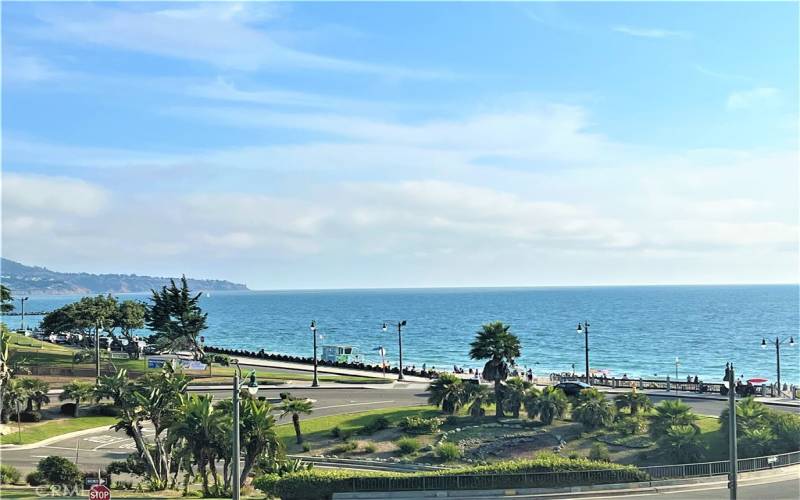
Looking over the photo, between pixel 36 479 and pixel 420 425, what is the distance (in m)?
22.8

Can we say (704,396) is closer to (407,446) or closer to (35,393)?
(407,446)

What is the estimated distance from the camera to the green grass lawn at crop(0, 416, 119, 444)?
168ft

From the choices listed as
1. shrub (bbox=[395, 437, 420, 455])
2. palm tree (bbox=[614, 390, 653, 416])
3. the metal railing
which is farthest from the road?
the metal railing

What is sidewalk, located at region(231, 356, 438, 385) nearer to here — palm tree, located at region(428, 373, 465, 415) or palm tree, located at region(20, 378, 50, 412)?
palm tree, located at region(428, 373, 465, 415)

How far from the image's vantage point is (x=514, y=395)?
5103 cm

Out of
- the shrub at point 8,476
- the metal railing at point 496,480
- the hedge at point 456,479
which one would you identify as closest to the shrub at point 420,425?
the hedge at point 456,479

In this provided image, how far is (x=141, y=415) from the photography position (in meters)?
40.9

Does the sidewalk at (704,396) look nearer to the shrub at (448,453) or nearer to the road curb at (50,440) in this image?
the shrub at (448,453)

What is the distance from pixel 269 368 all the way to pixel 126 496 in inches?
2002

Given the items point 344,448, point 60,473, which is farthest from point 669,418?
point 60,473

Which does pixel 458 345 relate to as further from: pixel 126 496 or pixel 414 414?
pixel 126 496

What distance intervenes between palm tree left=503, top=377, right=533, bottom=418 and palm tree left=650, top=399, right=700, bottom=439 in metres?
8.83

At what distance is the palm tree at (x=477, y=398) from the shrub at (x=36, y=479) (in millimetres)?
26604

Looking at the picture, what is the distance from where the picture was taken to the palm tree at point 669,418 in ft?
147
